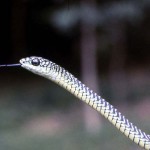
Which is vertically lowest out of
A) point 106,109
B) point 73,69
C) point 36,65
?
point 106,109

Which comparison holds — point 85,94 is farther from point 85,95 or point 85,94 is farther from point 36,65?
point 36,65

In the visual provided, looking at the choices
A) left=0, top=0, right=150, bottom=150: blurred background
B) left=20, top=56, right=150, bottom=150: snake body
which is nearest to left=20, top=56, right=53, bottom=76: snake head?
left=20, top=56, right=150, bottom=150: snake body

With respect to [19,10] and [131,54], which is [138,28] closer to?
[131,54]

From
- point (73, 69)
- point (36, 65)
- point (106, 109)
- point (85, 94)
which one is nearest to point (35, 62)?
point (36, 65)

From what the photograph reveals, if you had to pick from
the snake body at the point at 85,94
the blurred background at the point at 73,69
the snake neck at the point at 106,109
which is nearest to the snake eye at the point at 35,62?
the snake body at the point at 85,94

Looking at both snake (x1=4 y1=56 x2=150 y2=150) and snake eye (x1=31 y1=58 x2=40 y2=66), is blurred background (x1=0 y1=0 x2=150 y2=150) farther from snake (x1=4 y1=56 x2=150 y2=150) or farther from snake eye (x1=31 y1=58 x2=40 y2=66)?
snake eye (x1=31 y1=58 x2=40 y2=66)

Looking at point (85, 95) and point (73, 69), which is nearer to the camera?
point (85, 95)

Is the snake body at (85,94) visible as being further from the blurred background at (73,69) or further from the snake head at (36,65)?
the blurred background at (73,69)
